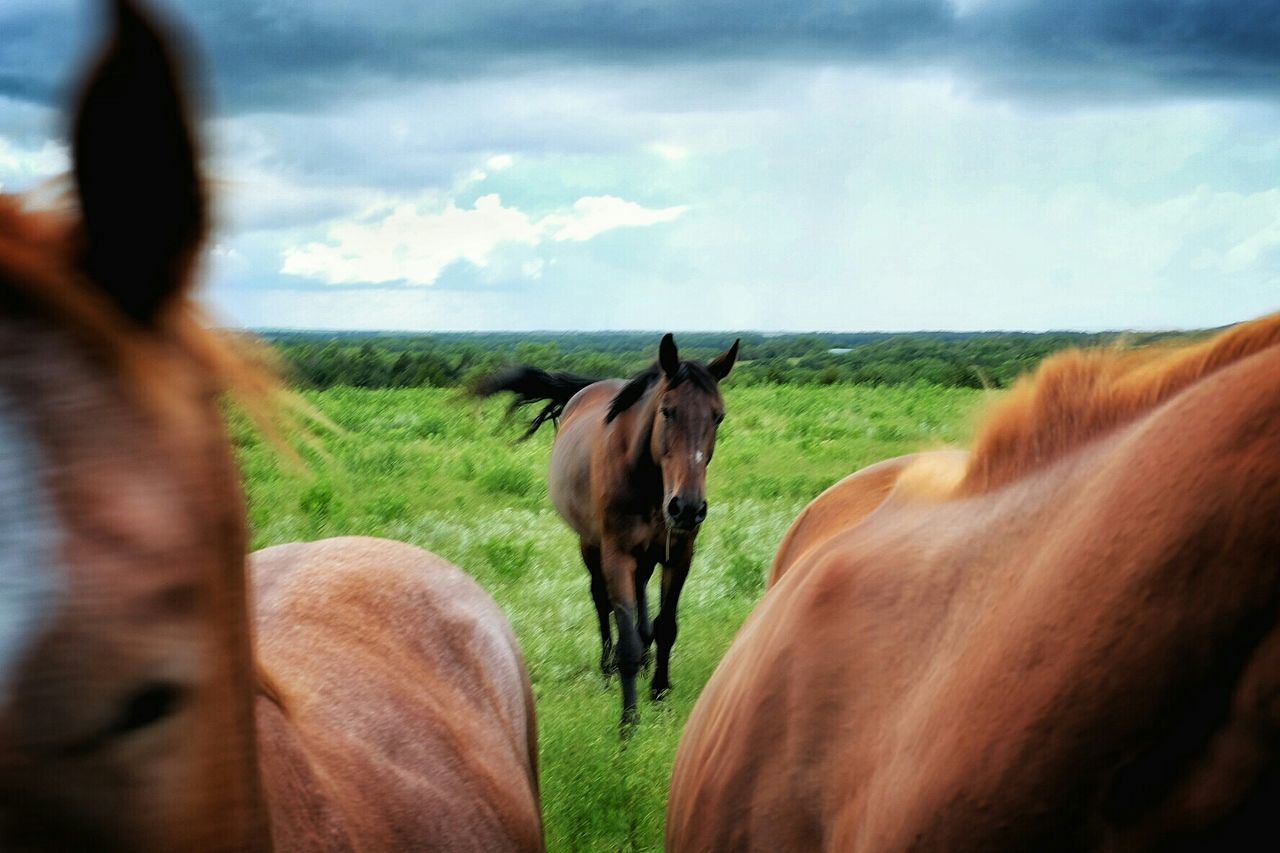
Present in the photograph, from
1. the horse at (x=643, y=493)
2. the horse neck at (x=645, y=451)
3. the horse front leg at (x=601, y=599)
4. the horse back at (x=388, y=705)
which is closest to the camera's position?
the horse back at (x=388, y=705)

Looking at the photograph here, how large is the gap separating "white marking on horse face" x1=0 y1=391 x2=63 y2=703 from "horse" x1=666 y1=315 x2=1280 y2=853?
91 centimetres

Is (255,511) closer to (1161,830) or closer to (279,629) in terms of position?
(279,629)

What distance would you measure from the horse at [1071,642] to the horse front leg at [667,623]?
4211 millimetres

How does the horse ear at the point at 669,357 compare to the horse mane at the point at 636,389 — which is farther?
the horse mane at the point at 636,389

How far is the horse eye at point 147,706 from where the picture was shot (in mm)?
744

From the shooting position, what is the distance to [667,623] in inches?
237

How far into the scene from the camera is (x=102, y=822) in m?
0.74

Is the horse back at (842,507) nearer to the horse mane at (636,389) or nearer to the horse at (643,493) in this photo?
the horse at (643,493)

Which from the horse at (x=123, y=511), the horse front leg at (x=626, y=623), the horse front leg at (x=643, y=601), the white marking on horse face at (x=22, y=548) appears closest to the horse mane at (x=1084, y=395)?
the horse at (x=123, y=511)

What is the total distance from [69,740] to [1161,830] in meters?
0.94

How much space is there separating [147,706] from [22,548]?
152mm

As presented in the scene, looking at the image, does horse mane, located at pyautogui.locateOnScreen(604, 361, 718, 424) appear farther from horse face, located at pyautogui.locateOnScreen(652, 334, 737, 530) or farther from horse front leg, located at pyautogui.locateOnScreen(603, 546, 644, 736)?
horse front leg, located at pyautogui.locateOnScreen(603, 546, 644, 736)

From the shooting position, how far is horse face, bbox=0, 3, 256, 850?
703mm

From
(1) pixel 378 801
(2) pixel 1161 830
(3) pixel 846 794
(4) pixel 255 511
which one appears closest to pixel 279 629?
(1) pixel 378 801
